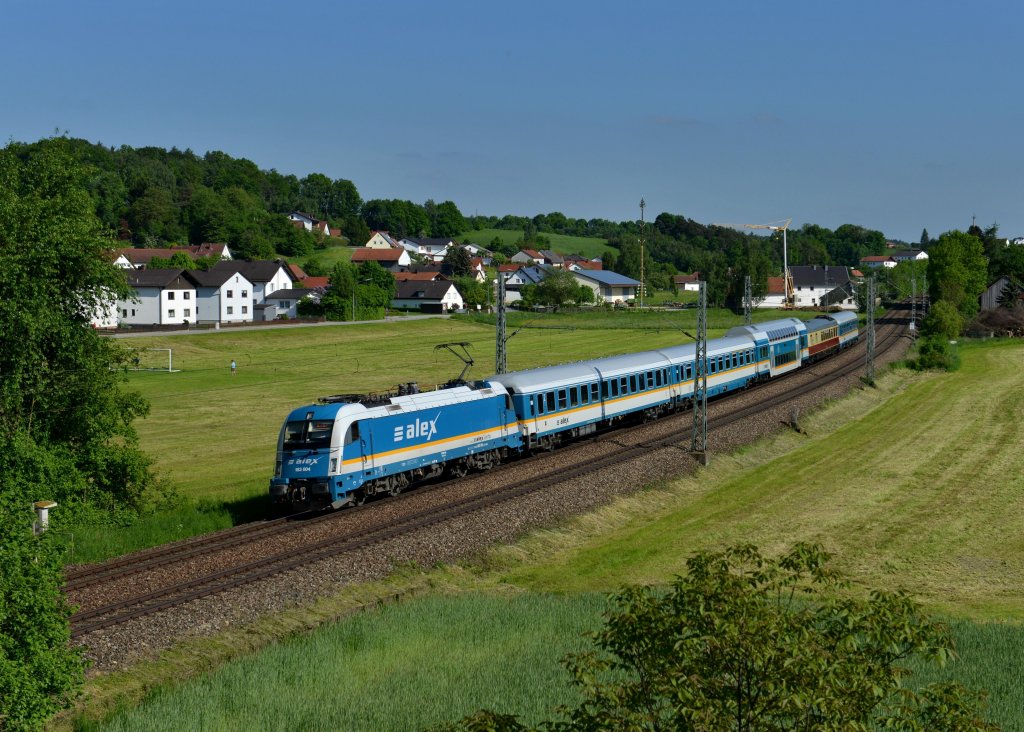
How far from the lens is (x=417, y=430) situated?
3309 centimetres

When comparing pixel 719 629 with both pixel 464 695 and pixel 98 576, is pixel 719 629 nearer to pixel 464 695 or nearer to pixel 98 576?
pixel 464 695

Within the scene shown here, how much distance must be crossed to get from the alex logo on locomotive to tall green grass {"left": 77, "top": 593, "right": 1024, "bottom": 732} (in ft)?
31.6

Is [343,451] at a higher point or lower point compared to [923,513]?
higher

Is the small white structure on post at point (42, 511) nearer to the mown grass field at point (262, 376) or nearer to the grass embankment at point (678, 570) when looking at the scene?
the mown grass field at point (262, 376)

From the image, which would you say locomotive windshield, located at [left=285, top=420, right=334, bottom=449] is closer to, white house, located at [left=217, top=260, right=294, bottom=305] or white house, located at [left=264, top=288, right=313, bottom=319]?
white house, located at [left=217, top=260, right=294, bottom=305]

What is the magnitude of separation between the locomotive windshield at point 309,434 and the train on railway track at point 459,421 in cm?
3

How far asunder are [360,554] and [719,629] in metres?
18.1

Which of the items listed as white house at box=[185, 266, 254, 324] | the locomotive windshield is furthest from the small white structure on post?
white house at box=[185, 266, 254, 324]

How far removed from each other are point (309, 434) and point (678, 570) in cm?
1130

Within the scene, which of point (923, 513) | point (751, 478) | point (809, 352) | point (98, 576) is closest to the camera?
point (98, 576)

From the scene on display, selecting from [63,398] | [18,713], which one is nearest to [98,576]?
[63,398]

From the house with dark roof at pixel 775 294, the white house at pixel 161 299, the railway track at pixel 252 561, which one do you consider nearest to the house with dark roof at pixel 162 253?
the white house at pixel 161 299

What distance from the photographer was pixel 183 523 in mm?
31078

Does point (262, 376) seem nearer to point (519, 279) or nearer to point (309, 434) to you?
point (309, 434)
